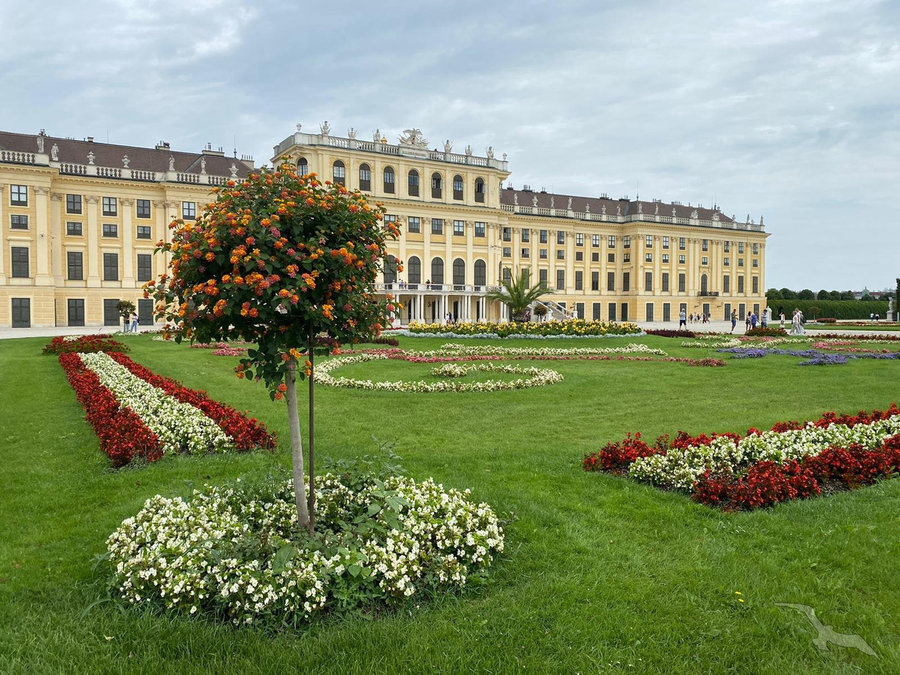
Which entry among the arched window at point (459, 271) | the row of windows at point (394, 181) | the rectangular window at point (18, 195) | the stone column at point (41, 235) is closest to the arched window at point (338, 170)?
the row of windows at point (394, 181)

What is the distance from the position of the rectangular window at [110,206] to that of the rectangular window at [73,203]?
5.89 ft

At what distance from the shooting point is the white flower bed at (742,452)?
21.3 feet

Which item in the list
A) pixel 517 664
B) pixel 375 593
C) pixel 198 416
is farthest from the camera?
pixel 198 416

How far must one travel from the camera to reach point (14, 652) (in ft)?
11.3

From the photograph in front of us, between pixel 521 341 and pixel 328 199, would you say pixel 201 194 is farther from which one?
pixel 328 199

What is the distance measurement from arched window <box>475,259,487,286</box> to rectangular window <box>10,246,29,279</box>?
38.3m

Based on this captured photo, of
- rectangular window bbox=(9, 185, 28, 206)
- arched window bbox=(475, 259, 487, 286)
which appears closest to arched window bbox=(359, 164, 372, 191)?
arched window bbox=(475, 259, 487, 286)

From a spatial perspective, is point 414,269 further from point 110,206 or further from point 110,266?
point 110,206

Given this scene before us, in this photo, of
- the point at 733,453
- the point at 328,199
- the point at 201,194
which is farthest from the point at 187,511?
the point at 201,194

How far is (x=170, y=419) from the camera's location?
8750 millimetres

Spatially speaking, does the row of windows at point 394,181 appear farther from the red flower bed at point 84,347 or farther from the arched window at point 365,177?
the red flower bed at point 84,347

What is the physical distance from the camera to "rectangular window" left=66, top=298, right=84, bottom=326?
4750 centimetres

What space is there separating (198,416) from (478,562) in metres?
5.99

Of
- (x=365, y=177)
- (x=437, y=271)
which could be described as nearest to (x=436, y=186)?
(x=365, y=177)
